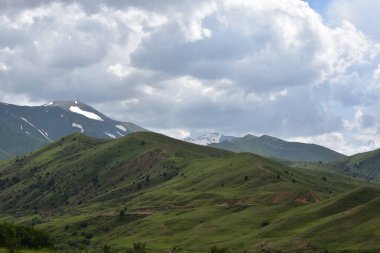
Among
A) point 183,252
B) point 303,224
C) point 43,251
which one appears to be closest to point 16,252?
point 43,251

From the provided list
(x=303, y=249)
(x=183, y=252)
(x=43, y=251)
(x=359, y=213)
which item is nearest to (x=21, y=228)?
(x=43, y=251)

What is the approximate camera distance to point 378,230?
571ft

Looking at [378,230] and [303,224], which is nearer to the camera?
[378,230]

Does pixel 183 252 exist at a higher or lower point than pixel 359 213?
lower

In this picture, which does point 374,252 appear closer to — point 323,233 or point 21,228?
point 323,233

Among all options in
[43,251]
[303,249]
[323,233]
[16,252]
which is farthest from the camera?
[323,233]

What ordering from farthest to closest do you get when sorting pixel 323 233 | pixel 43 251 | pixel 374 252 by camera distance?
1. pixel 323 233
2. pixel 374 252
3. pixel 43 251

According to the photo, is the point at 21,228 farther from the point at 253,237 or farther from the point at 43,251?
the point at 253,237

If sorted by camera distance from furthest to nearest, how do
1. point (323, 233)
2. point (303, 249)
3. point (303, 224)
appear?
point (303, 224) → point (323, 233) → point (303, 249)

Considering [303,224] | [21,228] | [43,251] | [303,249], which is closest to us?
[43,251]

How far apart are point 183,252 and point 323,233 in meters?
42.1

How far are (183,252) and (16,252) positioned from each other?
91223 mm

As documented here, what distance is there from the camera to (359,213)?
19138cm

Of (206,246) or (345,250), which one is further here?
(206,246)
